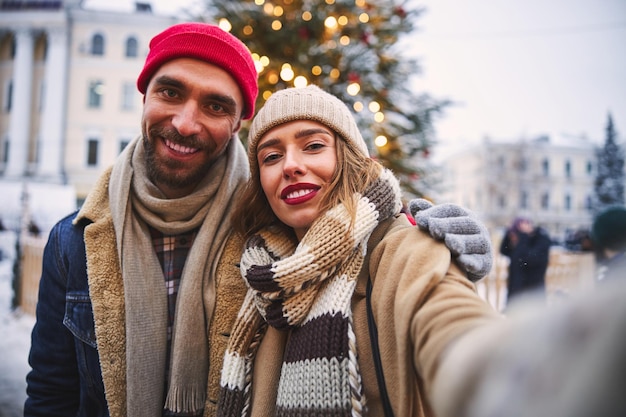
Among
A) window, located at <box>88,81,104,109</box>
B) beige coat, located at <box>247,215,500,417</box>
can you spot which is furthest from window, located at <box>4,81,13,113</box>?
beige coat, located at <box>247,215,500,417</box>

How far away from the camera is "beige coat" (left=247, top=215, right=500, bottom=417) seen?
776mm

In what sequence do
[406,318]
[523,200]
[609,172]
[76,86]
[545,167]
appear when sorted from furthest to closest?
[545,167]
[523,200]
[609,172]
[76,86]
[406,318]

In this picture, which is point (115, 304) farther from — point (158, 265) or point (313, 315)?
point (313, 315)

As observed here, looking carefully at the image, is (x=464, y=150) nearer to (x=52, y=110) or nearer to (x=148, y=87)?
(x=52, y=110)

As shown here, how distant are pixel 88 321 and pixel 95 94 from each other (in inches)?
1017

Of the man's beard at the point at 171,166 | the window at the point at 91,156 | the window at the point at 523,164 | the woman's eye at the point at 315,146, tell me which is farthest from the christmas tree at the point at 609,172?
the window at the point at 91,156

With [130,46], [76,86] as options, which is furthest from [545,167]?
[76,86]

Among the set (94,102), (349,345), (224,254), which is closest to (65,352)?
(224,254)

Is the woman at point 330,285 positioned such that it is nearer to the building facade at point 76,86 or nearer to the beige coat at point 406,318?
the beige coat at point 406,318

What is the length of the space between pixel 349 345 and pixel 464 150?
33.0 meters

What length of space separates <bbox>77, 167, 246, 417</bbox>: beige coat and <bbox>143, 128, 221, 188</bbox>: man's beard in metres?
0.28

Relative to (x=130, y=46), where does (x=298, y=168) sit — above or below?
below

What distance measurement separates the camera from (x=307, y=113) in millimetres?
1418

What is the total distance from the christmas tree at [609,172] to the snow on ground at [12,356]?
38.1m
